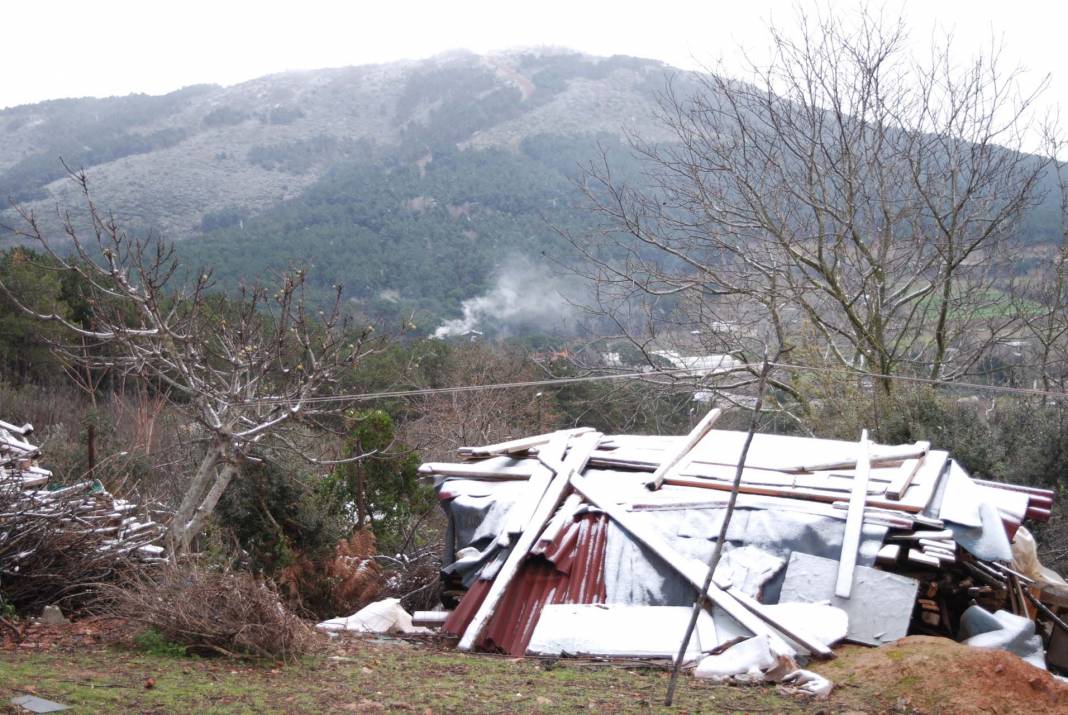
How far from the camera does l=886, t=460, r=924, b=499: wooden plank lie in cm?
774

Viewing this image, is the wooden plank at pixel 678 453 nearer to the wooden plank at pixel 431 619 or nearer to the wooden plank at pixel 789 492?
the wooden plank at pixel 789 492

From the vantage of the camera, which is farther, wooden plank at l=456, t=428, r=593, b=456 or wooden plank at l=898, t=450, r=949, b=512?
wooden plank at l=456, t=428, r=593, b=456

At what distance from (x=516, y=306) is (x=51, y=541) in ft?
180

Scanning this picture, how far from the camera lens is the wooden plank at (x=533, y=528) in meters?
7.57

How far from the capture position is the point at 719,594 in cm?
698

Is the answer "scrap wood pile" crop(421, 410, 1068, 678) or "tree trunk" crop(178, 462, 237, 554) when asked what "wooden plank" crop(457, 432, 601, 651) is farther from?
"tree trunk" crop(178, 462, 237, 554)

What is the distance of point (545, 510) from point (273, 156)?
101949mm

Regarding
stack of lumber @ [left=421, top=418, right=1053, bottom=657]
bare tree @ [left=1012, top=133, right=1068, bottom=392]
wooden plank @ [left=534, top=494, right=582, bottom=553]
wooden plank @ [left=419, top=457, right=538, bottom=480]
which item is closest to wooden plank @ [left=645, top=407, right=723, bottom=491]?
stack of lumber @ [left=421, top=418, right=1053, bottom=657]

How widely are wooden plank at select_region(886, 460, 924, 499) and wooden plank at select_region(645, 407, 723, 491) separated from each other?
6.19ft

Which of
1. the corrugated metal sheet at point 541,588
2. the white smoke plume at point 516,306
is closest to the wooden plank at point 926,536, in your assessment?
the corrugated metal sheet at point 541,588

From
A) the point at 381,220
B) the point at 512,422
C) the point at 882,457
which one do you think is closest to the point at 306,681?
the point at 882,457

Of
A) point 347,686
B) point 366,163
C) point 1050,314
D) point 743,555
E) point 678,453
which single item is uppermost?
point 366,163

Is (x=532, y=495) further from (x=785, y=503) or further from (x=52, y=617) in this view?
(x=52, y=617)

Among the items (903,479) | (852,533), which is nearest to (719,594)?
(852,533)
